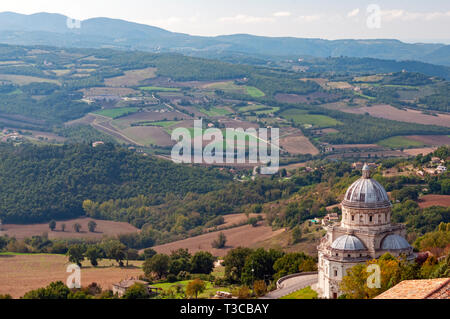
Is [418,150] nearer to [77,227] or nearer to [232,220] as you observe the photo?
[232,220]

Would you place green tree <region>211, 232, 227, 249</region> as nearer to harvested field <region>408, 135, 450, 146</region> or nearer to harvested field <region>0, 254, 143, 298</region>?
harvested field <region>0, 254, 143, 298</region>

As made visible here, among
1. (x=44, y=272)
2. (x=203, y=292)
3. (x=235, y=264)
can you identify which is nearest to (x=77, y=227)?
(x=44, y=272)

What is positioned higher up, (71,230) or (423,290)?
(423,290)

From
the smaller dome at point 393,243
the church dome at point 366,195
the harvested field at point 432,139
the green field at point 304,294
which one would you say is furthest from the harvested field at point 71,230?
the harvested field at point 432,139

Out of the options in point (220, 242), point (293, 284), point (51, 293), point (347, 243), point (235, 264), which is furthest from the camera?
point (220, 242)

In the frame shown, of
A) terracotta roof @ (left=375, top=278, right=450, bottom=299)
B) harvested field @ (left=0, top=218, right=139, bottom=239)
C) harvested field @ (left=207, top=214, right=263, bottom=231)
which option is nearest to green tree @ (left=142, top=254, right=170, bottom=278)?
harvested field @ (left=0, top=218, right=139, bottom=239)

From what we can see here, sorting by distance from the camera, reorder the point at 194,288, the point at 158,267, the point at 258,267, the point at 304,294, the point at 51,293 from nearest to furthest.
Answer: the point at 304,294 → the point at 194,288 → the point at 51,293 → the point at 258,267 → the point at 158,267

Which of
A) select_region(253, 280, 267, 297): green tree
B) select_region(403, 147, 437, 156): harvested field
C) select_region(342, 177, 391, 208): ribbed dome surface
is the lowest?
select_region(403, 147, 437, 156): harvested field

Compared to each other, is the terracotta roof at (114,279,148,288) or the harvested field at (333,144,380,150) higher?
the terracotta roof at (114,279,148,288)
